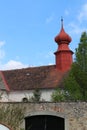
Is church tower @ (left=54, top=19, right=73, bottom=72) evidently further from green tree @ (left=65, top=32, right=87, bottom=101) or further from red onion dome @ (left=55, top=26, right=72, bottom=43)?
green tree @ (left=65, top=32, right=87, bottom=101)

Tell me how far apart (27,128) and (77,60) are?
15699 mm

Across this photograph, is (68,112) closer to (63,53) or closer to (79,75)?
(79,75)

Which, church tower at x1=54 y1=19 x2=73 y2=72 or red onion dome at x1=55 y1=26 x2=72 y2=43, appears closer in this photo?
church tower at x1=54 y1=19 x2=73 y2=72

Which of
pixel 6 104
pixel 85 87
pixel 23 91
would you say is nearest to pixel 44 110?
pixel 6 104

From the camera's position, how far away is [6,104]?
77.2 ft

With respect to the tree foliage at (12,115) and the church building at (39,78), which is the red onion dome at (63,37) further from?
the tree foliage at (12,115)

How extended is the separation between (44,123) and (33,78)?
26.5 m

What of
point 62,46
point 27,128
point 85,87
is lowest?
point 27,128

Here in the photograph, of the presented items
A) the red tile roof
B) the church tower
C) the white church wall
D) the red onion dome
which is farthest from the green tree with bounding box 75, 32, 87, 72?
the red onion dome

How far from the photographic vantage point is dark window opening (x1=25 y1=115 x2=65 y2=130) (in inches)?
912

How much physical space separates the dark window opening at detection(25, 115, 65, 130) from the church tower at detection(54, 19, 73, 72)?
26943 millimetres

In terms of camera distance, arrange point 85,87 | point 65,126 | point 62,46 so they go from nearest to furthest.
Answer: point 65,126 < point 85,87 < point 62,46

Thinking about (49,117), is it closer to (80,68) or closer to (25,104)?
(25,104)

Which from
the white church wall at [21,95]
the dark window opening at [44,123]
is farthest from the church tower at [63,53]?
the dark window opening at [44,123]
